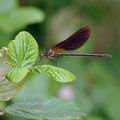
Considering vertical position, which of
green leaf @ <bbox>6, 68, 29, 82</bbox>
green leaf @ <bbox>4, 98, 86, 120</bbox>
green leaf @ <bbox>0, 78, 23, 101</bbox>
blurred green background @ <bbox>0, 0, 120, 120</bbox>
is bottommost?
blurred green background @ <bbox>0, 0, 120, 120</bbox>

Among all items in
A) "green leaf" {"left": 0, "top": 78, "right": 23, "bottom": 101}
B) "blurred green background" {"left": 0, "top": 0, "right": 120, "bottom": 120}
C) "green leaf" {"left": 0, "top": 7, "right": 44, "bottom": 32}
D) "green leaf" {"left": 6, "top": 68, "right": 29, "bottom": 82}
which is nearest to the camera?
"green leaf" {"left": 6, "top": 68, "right": 29, "bottom": 82}

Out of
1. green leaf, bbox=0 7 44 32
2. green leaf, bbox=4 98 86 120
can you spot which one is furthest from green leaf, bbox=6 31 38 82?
green leaf, bbox=0 7 44 32

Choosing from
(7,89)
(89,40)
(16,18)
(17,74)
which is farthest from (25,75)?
(89,40)

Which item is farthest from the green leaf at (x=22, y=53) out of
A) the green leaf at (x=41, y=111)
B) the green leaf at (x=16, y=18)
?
the green leaf at (x=16, y=18)

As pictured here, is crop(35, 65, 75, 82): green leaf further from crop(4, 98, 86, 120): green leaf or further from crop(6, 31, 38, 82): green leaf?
crop(4, 98, 86, 120): green leaf

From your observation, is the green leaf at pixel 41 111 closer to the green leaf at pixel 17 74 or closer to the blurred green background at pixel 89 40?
the green leaf at pixel 17 74

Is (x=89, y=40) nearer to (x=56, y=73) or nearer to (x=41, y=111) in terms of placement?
(x=41, y=111)

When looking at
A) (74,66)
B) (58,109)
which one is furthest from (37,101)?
(74,66)
